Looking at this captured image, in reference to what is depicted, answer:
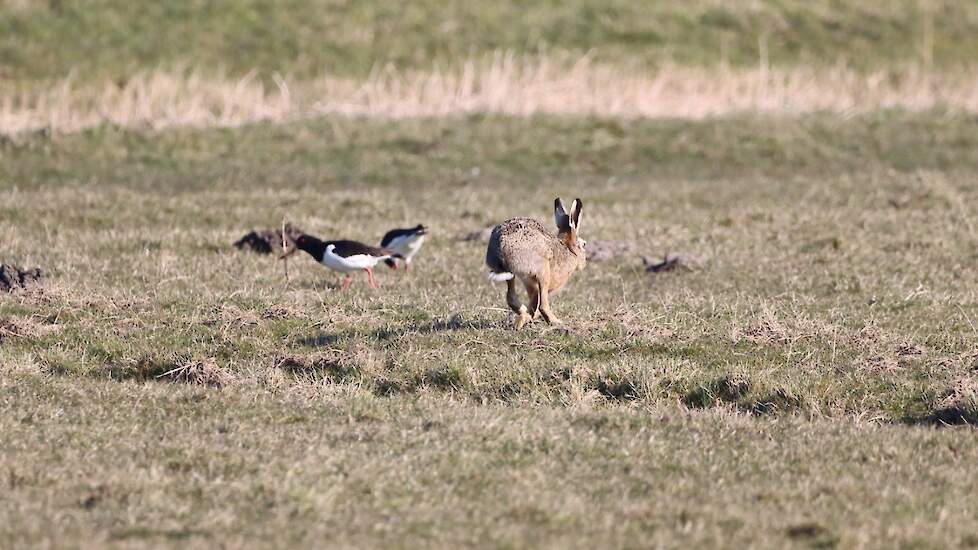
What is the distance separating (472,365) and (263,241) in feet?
20.4

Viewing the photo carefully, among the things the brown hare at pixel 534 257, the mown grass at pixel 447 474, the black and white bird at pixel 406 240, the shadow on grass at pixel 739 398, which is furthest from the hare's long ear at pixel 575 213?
the black and white bird at pixel 406 240

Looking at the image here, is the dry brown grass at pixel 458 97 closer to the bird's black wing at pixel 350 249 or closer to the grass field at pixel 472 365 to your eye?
the grass field at pixel 472 365

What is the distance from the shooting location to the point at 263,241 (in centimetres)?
1535

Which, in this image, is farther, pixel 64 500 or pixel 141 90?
pixel 141 90

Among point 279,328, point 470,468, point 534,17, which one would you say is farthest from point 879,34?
point 470,468

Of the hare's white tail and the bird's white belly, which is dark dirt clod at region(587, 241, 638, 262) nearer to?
the bird's white belly

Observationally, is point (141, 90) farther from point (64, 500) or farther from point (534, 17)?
point (64, 500)

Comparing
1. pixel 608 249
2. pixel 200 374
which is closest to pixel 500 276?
pixel 200 374

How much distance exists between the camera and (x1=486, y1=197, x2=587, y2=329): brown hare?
10.0 meters

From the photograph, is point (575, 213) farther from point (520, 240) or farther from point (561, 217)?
point (520, 240)

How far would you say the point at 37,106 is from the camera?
2589 cm

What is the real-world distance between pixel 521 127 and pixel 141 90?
7.37m

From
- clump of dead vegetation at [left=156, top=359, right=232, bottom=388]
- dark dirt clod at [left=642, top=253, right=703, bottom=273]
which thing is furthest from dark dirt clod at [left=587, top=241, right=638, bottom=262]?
clump of dead vegetation at [left=156, top=359, right=232, bottom=388]

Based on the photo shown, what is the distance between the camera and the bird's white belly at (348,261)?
12.7 metres
